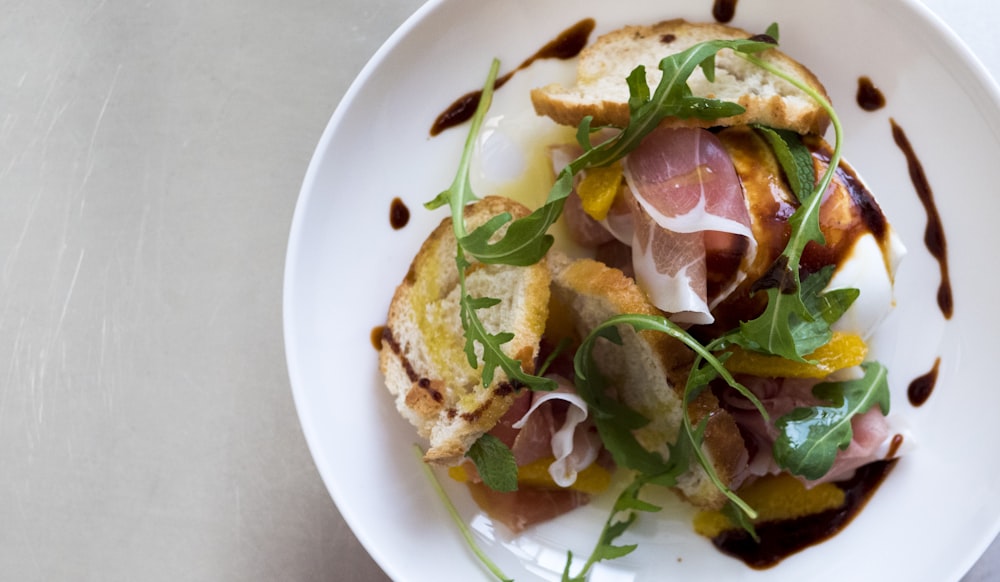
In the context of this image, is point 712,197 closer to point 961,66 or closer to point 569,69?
point 569,69

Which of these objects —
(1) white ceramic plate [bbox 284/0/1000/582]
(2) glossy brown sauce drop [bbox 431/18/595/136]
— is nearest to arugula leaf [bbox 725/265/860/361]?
(1) white ceramic plate [bbox 284/0/1000/582]

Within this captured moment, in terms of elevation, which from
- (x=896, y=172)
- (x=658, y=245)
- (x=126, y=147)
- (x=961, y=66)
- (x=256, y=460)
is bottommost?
(x=256, y=460)

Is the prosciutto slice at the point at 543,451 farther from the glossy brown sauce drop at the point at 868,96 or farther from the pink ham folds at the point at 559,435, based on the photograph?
the glossy brown sauce drop at the point at 868,96

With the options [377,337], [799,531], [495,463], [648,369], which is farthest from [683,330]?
[377,337]

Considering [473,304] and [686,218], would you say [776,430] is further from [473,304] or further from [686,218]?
[473,304]

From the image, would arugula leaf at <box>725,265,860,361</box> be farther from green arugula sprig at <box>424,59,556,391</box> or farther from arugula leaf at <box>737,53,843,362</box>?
green arugula sprig at <box>424,59,556,391</box>

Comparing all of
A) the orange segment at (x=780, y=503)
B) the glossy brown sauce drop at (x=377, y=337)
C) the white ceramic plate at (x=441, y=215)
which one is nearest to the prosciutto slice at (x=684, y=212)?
the white ceramic plate at (x=441, y=215)

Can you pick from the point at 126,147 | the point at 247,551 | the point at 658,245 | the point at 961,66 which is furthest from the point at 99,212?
the point at 961,66
